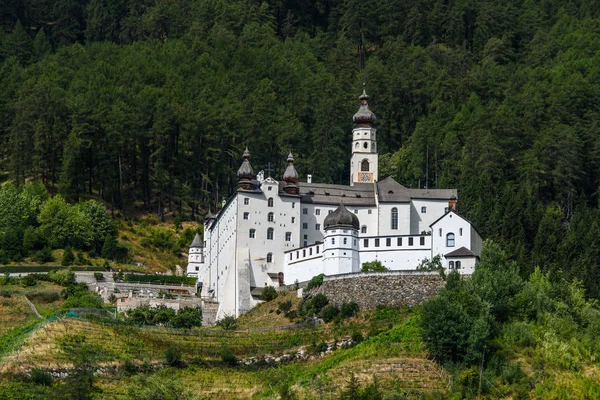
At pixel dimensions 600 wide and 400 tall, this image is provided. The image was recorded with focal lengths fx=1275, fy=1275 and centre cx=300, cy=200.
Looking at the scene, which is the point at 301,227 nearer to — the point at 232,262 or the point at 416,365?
the point at 232,262

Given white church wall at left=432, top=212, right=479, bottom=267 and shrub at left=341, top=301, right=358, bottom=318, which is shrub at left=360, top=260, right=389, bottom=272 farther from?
shrub at left=341, top=301, right=358, bottom=318

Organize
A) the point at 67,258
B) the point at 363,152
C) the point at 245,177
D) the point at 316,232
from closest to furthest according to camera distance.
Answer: the point at 245,177, the point at 316,232, the point at 67,258, the point at 363,152

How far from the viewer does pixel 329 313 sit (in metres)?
75.9

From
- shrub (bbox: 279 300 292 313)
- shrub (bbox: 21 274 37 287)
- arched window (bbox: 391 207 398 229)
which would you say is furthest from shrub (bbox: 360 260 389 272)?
shrub (bbox: 21 274 37 287)

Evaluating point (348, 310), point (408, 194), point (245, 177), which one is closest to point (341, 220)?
point (348, 310)

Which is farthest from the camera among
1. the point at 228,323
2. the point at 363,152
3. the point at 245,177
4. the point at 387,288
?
the point at 363,152

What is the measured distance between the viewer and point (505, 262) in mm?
75250

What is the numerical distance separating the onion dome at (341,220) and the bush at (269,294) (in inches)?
213

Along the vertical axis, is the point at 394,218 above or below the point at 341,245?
above

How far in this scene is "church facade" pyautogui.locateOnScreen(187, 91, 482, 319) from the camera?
79.9m

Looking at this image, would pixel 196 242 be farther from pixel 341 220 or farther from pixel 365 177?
pixel 341 220

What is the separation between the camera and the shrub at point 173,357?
68500mm

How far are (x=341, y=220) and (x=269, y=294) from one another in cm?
675

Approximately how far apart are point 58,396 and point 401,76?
66.4m
